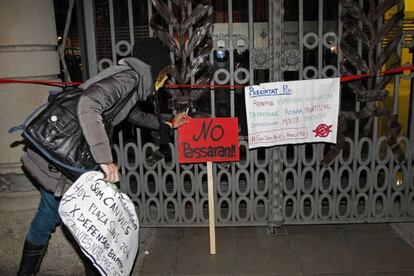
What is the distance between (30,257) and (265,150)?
2.47 m

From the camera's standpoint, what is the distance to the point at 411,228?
4793 mm

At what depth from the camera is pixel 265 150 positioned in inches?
179

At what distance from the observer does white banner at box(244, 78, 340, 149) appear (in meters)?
4.24

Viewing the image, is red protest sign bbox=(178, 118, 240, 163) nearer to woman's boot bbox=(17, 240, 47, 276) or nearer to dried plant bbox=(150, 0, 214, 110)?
dried plant bbox=(150, 0, 214, 110)

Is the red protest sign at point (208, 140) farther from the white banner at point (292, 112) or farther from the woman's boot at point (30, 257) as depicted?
the woman's boot at point (30, 257)

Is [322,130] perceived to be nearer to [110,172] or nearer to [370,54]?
[370,54]

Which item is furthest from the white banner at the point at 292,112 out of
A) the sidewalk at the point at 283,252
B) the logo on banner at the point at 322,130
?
the sidewalk at the point at 283,252

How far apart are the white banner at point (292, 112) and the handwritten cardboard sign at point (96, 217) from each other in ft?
5.96

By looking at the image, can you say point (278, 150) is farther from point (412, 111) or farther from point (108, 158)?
point (108, 158)

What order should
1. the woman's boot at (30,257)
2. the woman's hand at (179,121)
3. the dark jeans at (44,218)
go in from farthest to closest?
the woman's hand at (179,121) → the woman's boot at (30,257) → the dark jeans at (44,218)

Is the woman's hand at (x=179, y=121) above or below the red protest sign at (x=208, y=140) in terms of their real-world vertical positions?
above

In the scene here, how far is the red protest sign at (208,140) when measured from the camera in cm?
418

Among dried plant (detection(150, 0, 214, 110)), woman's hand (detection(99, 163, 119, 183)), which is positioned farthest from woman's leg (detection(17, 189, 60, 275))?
dried plant (detection(150, 0, 214, 110))

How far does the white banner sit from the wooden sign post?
22 centimetres
